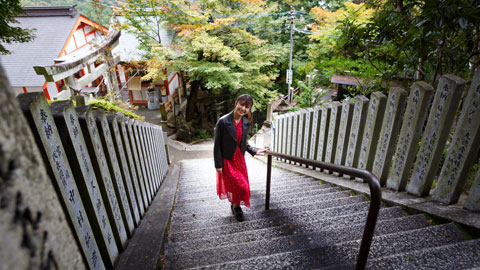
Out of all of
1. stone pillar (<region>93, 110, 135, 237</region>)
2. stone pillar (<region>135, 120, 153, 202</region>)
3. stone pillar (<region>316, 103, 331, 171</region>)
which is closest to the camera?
stone pillar (<region>93, 110, 135, 237</region>)

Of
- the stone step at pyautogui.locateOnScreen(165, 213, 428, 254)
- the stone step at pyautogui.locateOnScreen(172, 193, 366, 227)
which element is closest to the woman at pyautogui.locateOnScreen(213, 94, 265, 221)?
the stone step at pyautogui.locateOnScreen(172, 193, 366, 227)

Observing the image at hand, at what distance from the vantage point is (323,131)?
439 cm

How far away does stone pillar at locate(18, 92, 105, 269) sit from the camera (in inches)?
48.6

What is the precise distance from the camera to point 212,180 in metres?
5.21

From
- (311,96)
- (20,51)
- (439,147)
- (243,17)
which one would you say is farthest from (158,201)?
(20,51)

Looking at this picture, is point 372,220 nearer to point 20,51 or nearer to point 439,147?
point 439,147

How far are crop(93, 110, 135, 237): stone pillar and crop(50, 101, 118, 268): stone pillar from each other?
0.31 metres

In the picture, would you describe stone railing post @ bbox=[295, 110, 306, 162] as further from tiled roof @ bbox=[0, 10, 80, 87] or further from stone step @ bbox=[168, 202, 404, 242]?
tiled roof @ bbox=[0, 10, 80, 87]

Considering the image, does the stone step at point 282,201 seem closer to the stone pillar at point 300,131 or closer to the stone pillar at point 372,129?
the stone pillar at point 372,129

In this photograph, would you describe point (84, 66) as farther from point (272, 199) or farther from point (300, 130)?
point (272, 199)

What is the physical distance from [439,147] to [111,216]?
9.93 feet

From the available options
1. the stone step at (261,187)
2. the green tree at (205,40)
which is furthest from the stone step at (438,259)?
the green tree at (205,40)

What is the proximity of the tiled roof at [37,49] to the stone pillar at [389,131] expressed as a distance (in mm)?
12502

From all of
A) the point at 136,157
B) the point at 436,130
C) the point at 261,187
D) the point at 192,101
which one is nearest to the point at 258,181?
the point at 261,187
